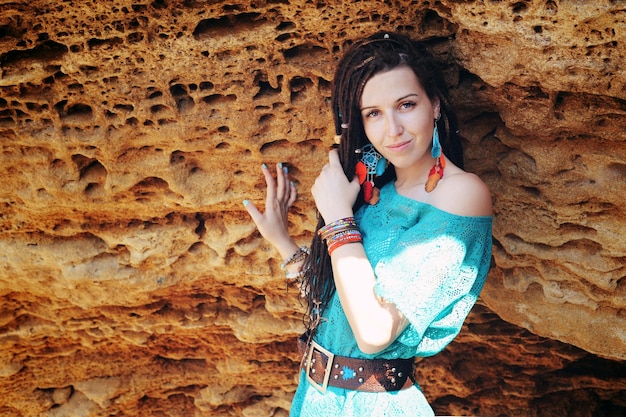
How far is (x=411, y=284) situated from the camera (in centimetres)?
179

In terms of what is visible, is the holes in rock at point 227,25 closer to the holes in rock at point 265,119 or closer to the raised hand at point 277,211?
the holes in rock at point 265,119

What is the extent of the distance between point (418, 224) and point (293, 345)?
1.59 metres

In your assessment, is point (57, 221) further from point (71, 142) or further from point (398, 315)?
point (398, 315)

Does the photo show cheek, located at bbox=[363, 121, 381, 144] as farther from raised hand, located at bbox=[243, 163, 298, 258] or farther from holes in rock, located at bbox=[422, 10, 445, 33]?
raised hand, located at bbox=[243, 163, 298, 258]

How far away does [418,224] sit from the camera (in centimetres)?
191

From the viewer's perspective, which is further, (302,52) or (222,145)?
(222,145)

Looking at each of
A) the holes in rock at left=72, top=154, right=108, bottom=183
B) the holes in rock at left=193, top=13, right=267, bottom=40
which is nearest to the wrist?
the holes in rock at left=193, top=13, right=267, bottom=40

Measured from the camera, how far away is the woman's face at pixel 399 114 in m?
Result: 1.93

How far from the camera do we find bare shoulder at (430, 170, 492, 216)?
1.86 metres

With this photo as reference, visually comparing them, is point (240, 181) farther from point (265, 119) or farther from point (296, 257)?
point (296, 257)

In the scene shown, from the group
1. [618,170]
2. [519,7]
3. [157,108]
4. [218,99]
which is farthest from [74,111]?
[618,170]

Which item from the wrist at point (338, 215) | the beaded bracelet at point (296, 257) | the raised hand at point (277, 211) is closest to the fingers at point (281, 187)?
the raised hand at point (277, 211)

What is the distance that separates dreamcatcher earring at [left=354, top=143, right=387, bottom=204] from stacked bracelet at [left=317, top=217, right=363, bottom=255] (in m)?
0.19

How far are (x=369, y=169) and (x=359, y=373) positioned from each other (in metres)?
0.62
